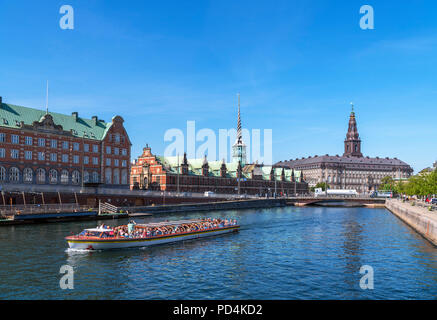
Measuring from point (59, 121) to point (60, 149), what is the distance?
9.01m

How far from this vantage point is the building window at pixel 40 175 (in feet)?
290

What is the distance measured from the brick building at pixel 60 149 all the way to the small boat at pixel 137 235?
39297 millimetres

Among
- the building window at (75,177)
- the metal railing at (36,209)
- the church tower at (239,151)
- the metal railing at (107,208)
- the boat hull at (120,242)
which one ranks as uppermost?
the church tower at (239,151)

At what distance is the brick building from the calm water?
3152 cm

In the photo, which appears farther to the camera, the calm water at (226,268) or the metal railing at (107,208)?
the metal railing at (107,208)

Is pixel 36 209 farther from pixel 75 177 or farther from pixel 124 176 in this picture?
pixel 124 176

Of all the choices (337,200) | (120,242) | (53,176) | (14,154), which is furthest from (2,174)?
(337,200)

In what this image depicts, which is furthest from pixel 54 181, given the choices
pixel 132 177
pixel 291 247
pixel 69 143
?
pixel 291 247

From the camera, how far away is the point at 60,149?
93.8 metres

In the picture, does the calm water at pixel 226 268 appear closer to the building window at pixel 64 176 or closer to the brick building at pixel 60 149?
the brick building at pixel 60 149

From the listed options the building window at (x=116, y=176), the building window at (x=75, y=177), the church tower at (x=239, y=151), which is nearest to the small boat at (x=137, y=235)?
the building window at (x=75, y=177)

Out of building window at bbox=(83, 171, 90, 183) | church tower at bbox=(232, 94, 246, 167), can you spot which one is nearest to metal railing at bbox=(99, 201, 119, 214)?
building window at bbox=(83, 171, 90, 183)

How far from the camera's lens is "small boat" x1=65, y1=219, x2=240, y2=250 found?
4456 cm

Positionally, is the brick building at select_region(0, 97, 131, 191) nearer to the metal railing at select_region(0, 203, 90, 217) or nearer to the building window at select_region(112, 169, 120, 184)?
the building window at select_region(112, 169, 120, 184)
